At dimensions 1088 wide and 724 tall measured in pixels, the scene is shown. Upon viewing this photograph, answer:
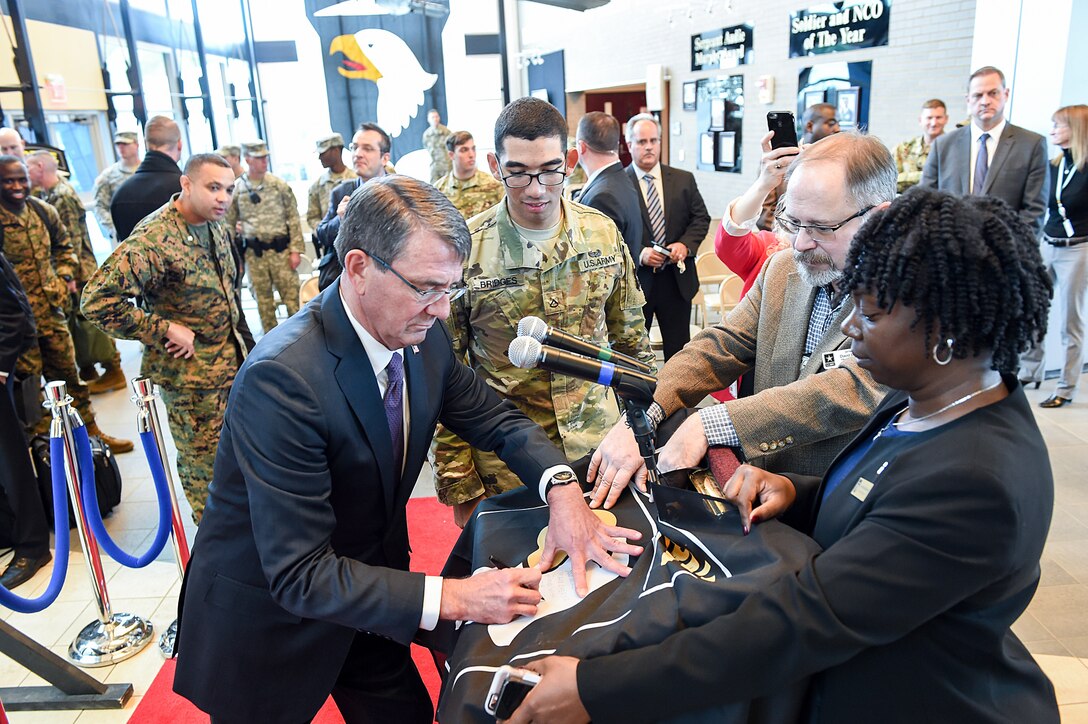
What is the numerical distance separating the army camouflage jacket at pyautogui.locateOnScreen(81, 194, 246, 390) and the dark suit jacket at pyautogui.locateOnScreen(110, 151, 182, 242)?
173 cm

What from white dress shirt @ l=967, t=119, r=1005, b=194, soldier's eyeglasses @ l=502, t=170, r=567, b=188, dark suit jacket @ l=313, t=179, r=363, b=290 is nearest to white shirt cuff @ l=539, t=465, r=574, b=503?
soldier's eyeglasses @ l=502, t=170, r=567, b=188

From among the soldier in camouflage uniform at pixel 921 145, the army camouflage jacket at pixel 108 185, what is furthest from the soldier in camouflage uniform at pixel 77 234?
the soldier in camouflage uniform at pixel 921 145

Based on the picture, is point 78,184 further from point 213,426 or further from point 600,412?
point 600,412

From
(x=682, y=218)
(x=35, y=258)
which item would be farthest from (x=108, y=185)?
(x=682, y=218)

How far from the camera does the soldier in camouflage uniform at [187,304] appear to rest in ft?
10.5

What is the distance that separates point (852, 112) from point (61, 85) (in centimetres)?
836

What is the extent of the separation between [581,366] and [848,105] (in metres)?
7.67

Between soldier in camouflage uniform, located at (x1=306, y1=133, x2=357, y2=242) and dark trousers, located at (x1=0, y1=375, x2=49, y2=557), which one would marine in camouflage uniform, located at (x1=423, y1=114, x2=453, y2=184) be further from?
dark trousers, located at (x1=0, y1=375, x2=49, y2=557)

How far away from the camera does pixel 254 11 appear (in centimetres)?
1305

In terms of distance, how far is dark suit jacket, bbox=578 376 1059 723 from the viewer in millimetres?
952

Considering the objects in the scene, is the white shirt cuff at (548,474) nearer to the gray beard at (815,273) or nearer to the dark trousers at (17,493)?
the gray beard at (815,273)

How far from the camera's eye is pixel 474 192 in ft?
20.0

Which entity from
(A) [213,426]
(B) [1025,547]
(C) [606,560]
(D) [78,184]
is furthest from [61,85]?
(B) [1025,547]

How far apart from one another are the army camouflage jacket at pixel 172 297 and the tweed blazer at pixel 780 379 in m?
2.41
